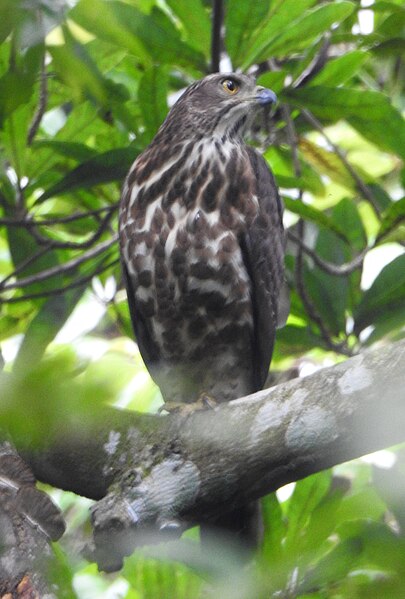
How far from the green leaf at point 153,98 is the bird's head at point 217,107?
0.22 feet

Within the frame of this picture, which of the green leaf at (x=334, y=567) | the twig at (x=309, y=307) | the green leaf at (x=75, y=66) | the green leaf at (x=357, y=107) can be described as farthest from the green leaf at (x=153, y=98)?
the green leaf at (x=75, y=66)

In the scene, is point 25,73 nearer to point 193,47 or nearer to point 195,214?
point 195,214

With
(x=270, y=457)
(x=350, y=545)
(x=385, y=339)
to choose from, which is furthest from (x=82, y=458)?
(x=385, y=339)

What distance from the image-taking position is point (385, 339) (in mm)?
4469

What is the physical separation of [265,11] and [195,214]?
78cm

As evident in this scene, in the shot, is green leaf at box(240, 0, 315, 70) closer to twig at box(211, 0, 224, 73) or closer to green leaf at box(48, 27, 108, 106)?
twig at box(211, 0, 224, 73)

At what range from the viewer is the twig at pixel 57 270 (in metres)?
3.85

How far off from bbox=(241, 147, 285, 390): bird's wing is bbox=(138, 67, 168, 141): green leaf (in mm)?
426

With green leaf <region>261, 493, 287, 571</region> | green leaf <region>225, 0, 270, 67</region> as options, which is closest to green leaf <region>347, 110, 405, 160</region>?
green leaf <region>225, 0, 270, 67</region>

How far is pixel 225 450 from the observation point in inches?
101

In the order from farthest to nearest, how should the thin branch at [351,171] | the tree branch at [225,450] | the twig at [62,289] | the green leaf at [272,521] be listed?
the thin branch at [351,171], the twig at [62,289], the green leaf at [272,521], the tree branch at [225,450]

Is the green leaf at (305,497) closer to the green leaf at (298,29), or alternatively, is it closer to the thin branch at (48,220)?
the thin branch at (48,220)

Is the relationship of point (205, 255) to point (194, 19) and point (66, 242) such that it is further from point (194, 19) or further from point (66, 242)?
point (194, 19)

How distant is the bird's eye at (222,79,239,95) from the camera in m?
3.94
